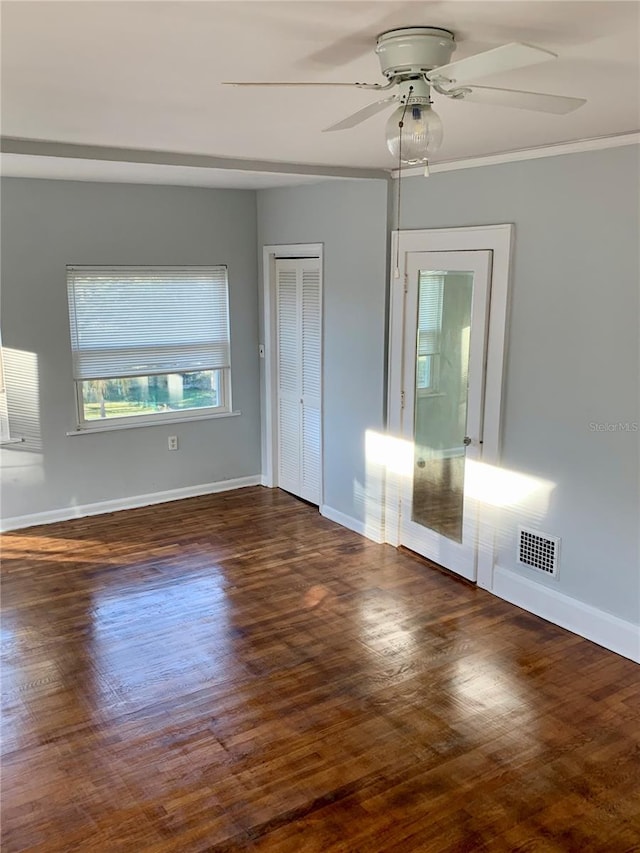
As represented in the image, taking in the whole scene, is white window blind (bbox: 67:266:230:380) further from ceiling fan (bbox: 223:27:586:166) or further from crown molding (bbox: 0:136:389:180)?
ceiling fan (bbox: 223:27:586:166)

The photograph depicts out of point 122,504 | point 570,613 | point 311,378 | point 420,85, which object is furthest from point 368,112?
point 122,504

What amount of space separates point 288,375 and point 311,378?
378mm

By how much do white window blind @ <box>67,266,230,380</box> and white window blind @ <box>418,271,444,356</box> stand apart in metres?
2.04

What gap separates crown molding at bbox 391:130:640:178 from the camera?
3.30m

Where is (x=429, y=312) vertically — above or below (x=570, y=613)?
above

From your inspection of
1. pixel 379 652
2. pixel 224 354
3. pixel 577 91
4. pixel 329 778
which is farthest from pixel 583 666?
pixel 224 354

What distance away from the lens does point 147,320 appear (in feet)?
18.4

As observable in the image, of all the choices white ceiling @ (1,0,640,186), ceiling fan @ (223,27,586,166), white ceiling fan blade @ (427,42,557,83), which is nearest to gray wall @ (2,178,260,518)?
white ceiling @ (1,0,640,186)

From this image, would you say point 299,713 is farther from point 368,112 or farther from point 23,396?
point 23,396

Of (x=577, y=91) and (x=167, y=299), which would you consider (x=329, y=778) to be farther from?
(x=167, y=299)

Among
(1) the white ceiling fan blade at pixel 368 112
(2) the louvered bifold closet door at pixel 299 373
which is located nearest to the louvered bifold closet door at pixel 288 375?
(2) the louvered bifold closet door at pixel 299 373

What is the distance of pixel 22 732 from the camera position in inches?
120

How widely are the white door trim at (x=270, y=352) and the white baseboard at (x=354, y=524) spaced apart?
0.53 ft

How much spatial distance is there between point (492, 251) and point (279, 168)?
1.38 m
